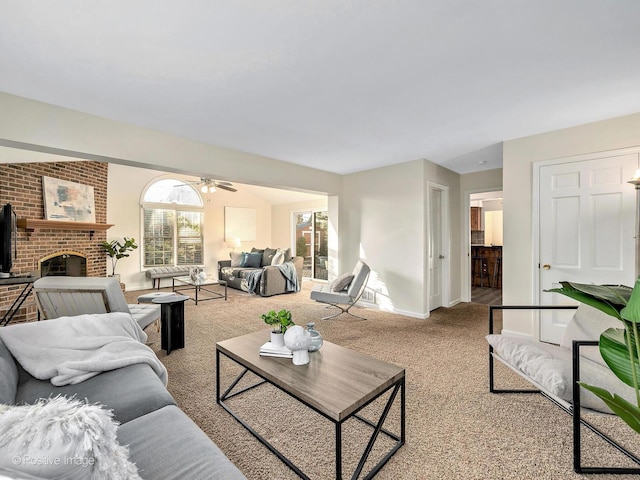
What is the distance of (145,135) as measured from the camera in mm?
3250

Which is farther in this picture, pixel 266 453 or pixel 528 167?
pixel 528 167

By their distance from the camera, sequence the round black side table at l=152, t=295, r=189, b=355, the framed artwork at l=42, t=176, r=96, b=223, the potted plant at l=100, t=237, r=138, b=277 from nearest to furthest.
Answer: the round black side table at l=152, t=295, r=189, b=355
the framed artwork at l=42, t=176, r=96, b=223
the potted plant at l=100, t=237, r=138, b=277

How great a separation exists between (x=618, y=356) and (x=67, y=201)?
23.4 ft

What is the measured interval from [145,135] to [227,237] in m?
5.20

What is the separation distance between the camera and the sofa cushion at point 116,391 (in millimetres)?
Result: 1391

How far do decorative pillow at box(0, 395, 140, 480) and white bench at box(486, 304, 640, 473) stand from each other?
1.90 meters

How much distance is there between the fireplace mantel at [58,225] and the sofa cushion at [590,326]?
6.72 meters

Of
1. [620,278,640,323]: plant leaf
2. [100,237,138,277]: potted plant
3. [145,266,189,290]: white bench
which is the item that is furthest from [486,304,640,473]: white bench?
[100,237,138,277]: potted plant

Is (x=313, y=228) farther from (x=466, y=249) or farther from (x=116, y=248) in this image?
(x=116, y=248)

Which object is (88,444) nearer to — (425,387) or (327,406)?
(327,406)

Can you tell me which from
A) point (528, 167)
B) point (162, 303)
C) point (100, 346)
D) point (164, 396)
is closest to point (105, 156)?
point (162, 303)

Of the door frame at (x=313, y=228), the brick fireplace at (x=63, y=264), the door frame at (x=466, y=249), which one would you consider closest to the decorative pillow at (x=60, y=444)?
the door frame at (x=466, y=249)

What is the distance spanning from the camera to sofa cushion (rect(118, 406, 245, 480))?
1.01m

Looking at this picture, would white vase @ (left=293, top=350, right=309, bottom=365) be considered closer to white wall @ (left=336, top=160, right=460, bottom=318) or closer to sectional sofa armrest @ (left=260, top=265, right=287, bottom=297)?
white wall @ (left=336, top=160, right=460, bottom=318)
